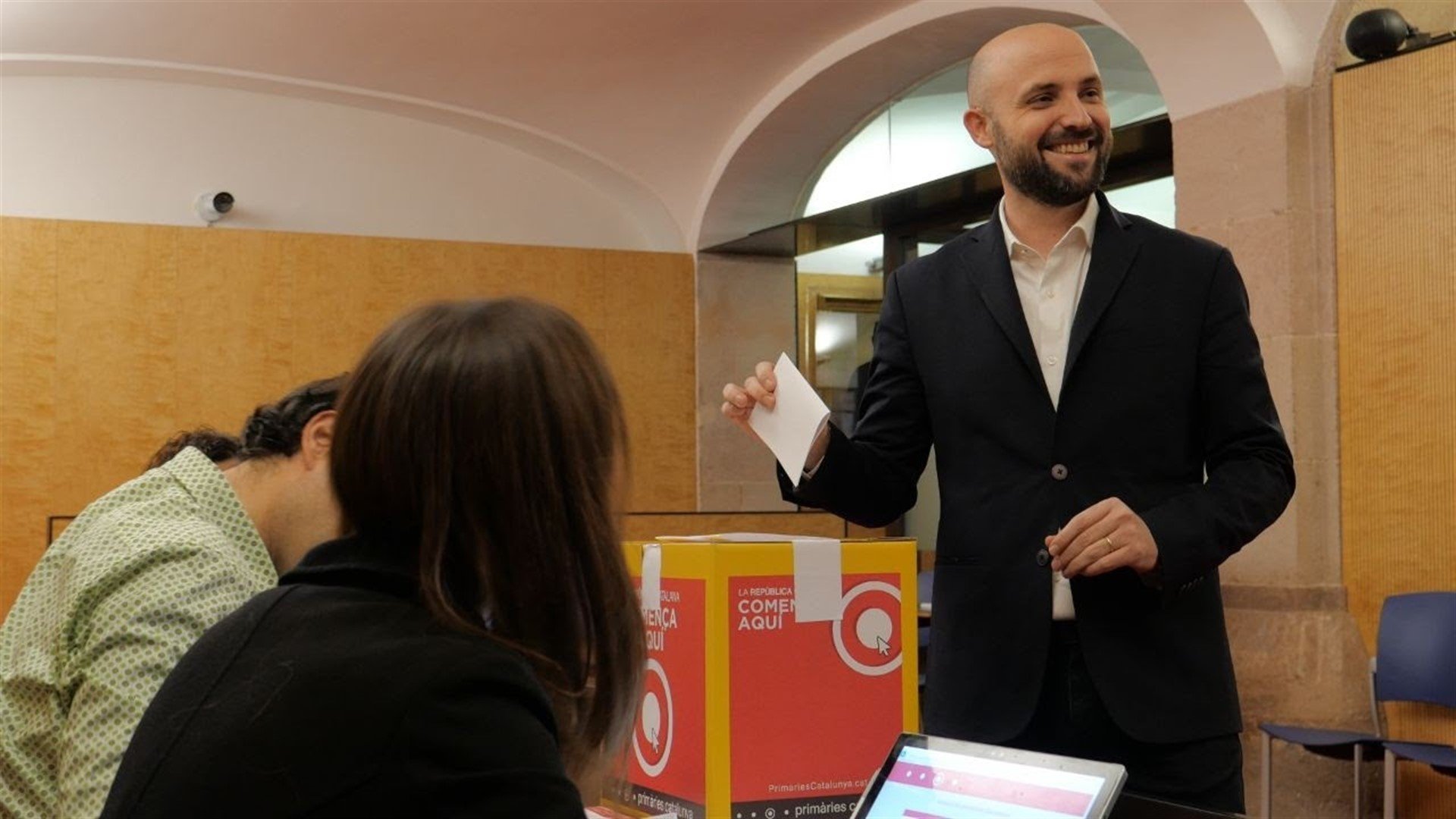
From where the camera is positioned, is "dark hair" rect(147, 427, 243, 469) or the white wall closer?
"dark hair" rect(147, 427, 243, 469)

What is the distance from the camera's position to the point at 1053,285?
6.03 feet

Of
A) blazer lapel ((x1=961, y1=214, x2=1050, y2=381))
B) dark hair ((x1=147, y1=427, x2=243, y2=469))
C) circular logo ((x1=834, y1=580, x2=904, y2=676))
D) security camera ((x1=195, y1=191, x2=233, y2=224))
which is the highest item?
security camera ((x1=195, y1=191, x2=233, y2=224))

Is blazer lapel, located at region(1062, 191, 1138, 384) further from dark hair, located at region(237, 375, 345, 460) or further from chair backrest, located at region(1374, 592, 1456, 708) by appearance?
chair backrest, located at region(1374, 592, 1456, 708)

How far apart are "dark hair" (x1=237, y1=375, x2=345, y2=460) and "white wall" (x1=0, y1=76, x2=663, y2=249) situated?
21.7 ft

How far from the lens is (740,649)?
66.7 inches

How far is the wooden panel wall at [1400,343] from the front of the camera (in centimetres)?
485

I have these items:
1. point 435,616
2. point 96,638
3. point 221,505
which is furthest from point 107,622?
point 435,616

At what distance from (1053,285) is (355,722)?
1142mm

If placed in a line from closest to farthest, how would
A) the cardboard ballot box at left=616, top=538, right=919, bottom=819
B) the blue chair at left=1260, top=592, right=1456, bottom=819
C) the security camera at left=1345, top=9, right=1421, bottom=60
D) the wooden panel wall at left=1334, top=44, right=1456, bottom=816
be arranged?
the cardboard ballot box at left=616, top=538, right=919, bottom=819, the blue chair at left=1260, top=592, right=1456, bottom=819, the wooden panel wall at left=1334, top=44, right=1456, bottom=816, the security camera at left=1345, top=9, right=1421, bottom=60

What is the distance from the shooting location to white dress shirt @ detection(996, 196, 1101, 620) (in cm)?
179

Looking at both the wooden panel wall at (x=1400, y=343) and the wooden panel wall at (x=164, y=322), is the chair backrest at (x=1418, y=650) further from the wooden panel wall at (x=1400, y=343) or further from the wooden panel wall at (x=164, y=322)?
the wooden panel wall at (x=164, y=322)

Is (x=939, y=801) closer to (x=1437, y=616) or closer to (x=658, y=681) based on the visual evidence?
(x=658, y=681)

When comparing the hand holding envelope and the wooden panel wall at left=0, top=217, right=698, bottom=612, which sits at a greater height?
the wooden panel wall at left=0, top=217, right=698, bottom=612

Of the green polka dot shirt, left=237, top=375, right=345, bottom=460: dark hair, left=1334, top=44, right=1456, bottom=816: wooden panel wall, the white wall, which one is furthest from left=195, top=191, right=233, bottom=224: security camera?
the green polka dot shirt
